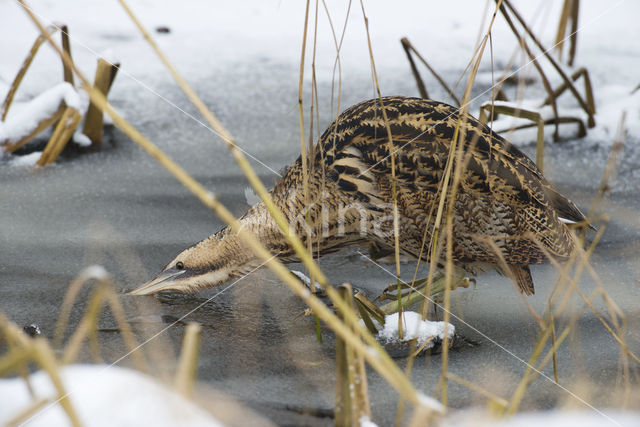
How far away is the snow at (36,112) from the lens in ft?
7.70

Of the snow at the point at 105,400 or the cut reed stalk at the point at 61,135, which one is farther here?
the cut reed stalk at the point at 61,135

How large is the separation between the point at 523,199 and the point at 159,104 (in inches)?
62.4

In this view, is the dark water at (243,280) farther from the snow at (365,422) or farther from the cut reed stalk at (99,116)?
the snow at (365,422)

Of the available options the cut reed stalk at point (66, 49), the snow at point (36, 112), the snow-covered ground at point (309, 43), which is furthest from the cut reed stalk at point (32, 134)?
the snow-covered ground at point (309, 43)

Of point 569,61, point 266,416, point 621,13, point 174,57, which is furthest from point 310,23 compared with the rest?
point 266,416

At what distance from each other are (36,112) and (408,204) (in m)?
1.38

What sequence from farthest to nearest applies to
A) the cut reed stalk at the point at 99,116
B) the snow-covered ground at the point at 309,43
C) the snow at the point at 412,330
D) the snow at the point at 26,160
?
the snow-covered ground at the point at 309,43, the cut reed stalk at the point at 99,116, the snow at the point at 26,160, the snow at the point at 412,330

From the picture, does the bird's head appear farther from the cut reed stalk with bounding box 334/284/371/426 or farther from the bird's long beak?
the cut reed stalk with bounding box 334/284/371/426

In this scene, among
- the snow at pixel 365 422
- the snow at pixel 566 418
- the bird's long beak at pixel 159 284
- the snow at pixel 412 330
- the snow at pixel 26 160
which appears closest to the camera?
the snow at pixel 365 422

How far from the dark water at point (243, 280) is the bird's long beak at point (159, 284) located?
0.03 metres

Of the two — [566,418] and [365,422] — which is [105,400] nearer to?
[365,422]

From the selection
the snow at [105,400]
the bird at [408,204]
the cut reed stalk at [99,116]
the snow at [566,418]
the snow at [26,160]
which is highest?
the cut reed stalk at [99,116]

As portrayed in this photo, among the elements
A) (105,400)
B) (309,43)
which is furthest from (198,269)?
(309,43)

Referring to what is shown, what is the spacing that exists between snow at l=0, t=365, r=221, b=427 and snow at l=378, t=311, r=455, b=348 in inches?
22.3
